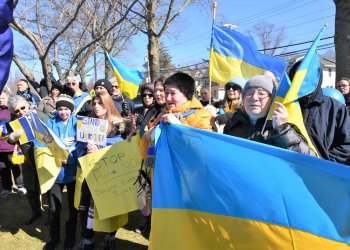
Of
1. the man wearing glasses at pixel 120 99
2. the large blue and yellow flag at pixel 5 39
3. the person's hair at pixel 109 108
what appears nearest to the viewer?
the large blue and yellow flag at pixel 5 39

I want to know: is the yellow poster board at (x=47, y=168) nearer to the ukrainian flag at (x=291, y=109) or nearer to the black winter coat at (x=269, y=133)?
the black winter coat at (x=269, y=133)

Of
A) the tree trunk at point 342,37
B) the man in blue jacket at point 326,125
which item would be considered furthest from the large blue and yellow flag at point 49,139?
the tree trunk at point 342,37

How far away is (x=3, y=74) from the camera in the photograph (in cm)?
226

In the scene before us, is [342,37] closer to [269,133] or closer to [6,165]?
[269,133]

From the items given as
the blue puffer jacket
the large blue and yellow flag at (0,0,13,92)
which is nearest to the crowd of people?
the blue puffer jacket

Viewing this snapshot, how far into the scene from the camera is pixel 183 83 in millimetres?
3238

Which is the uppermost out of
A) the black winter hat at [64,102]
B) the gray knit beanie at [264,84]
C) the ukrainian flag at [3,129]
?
the gray knit beanie at [264,84]

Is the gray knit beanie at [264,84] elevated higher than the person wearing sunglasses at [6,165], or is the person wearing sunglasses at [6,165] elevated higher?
the gray knit beanie at [264,84]

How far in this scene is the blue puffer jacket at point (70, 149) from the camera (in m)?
4.28

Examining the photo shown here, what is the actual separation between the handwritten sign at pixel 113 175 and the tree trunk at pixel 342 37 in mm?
5553

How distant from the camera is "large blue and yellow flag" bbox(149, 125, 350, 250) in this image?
1.98 metres

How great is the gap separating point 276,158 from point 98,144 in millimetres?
2381

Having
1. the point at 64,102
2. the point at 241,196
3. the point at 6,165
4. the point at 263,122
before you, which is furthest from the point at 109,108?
the point at 6,165

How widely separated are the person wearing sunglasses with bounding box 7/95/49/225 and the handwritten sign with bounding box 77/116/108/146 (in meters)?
0.97
